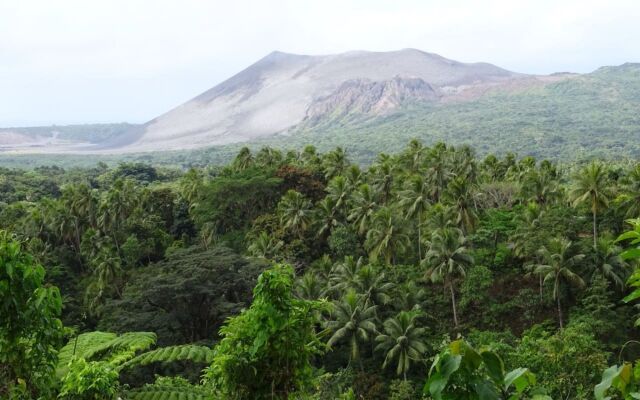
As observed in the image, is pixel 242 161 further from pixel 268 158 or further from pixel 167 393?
pixel 167 393

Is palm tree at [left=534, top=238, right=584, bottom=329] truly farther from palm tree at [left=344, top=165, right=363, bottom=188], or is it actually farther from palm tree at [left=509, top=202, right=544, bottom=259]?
palm tree at [left=344, top=165, right=363, bottom=188]

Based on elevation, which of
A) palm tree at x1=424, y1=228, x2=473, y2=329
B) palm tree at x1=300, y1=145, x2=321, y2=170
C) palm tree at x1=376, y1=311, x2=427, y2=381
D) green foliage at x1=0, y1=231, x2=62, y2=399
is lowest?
palm tree at x1=376, y1=311, x2=427, y2=381

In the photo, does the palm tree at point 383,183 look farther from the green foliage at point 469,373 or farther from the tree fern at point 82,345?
the green foliage at point 469,373

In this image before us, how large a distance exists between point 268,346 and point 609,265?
138 ft

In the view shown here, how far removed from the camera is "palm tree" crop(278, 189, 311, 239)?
50.6 m

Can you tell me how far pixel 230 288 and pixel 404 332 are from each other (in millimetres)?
12652

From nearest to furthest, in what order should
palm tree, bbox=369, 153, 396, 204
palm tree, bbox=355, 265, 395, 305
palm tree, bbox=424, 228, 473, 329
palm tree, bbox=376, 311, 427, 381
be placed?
palm tree, bbox=376, 311, 427, 381
palm tree, bbox=355, 265, 395, 305
palm tree, bbox=424, 228, 473, 329
palm tree, bbox=369, 153, 396, 204

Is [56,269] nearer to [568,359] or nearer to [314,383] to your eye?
[568,359]

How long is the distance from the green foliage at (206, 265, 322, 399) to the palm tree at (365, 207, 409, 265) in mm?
38143

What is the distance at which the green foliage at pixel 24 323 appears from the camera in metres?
5.67

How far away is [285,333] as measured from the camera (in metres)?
6.66

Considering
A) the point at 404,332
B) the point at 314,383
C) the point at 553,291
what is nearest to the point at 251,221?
the point at 404,332

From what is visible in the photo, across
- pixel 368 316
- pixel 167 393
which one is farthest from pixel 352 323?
pixel 167 393

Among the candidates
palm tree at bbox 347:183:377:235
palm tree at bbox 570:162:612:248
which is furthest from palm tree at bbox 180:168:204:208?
palm tree at bbox 570:162:612:248
